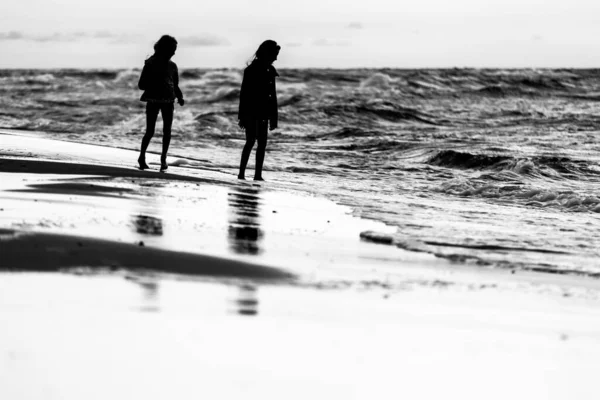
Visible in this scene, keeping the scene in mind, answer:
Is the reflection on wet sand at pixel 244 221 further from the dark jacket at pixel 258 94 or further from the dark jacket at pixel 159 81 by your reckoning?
the dark jacket at pixel 159 81

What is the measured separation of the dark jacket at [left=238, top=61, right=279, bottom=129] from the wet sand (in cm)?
362

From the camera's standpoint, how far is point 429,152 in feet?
59.7

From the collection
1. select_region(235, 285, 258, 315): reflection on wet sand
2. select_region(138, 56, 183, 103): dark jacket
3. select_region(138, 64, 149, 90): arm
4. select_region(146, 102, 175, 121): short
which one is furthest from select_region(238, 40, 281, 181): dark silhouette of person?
select_region(235, 285, 258, 315): reflection on wet sand

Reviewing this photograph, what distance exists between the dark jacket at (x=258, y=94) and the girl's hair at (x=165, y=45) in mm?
1066

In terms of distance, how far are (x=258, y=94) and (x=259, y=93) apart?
2 cm

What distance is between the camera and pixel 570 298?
→ 538 cm

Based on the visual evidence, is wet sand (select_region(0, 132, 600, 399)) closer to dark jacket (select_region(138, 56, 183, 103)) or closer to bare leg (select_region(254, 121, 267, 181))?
bare leg (select_region(254, 121, 267, 181))

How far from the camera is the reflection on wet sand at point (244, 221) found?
6418 millimetres

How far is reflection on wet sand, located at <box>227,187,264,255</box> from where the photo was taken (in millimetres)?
6418

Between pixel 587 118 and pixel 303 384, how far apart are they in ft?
88.1

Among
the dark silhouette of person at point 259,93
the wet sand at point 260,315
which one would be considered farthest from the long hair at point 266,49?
the wet sand at point 260,315

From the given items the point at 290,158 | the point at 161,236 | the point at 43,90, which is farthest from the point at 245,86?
the point at 43,90

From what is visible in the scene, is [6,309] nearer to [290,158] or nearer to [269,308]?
[269,308]

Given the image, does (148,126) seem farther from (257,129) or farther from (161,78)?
(257,129)
